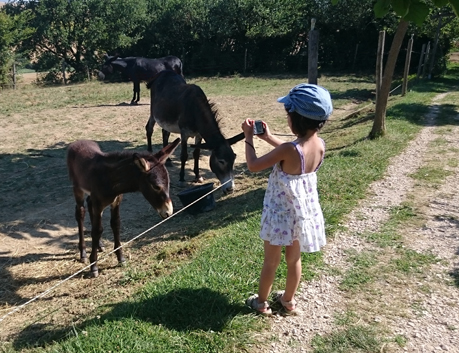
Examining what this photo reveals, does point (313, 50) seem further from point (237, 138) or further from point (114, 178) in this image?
point (114, 178)

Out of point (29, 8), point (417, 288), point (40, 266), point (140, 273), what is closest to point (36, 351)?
point (140, 273)

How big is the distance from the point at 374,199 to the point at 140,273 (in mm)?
3447

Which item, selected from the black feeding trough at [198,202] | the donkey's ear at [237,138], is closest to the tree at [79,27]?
the donkey's ear at [237,138]

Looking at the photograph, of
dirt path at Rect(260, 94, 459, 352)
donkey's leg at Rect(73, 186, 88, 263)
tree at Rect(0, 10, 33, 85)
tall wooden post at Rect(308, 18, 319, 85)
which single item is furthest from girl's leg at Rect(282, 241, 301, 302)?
tree at Rect(0, 10, 33, 85)

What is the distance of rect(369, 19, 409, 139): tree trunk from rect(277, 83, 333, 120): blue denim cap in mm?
6719

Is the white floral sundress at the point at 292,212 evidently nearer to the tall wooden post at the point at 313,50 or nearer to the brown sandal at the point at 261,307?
the brown sandal at the point at 261,307

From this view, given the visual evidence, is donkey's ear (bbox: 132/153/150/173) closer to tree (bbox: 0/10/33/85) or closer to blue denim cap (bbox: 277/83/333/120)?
blue denim cap (bbox: 277/83/333/120)

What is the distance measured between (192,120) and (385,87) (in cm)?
434

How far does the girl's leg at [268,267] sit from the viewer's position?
2.97m

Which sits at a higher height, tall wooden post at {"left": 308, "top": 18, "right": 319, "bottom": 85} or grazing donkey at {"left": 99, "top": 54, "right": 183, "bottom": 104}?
tall wooden post at {"left": 308, "top": 18, "right": 319, "bottom": 85}

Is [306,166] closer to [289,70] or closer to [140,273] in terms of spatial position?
[140,273]

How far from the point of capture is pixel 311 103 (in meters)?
2.65

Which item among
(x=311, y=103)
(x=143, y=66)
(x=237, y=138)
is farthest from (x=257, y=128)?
(x=143, y=66)

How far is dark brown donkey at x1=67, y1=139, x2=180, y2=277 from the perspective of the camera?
4.01 metres
